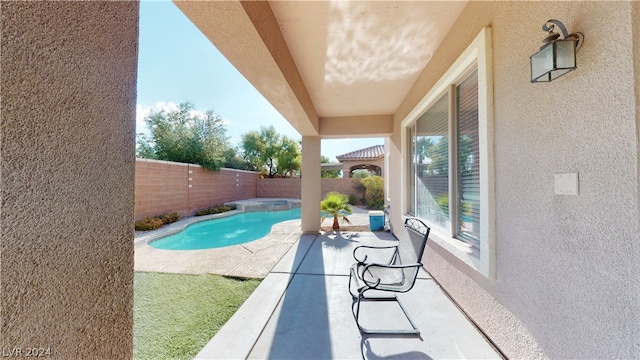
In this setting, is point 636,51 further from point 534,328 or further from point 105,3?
point 105,3

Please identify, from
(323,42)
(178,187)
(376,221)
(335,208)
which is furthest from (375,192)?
(323,42)

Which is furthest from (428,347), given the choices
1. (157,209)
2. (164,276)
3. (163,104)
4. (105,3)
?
(163,104)

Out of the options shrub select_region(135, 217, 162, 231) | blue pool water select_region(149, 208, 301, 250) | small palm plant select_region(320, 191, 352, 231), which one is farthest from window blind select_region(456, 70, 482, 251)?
shrub select_region(135, 217, 162, 231)

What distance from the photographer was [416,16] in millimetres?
2859

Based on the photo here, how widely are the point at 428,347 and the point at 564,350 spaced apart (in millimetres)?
1134

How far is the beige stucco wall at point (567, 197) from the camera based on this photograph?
128 cm

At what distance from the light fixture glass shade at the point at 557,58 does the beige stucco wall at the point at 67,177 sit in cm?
242

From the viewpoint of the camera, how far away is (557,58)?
1.51 metres

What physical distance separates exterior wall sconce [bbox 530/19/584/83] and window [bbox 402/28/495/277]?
2.45ft

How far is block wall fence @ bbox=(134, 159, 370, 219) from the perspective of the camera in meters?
9.34

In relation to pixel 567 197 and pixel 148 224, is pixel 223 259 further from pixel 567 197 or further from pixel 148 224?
pixel 148 224

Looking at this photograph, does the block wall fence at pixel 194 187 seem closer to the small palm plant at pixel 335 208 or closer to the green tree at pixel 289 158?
the green tree at pixel 289 158

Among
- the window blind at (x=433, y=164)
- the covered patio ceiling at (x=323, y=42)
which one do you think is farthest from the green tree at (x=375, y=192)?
the covered patio ceiling at (x=323, y=42)

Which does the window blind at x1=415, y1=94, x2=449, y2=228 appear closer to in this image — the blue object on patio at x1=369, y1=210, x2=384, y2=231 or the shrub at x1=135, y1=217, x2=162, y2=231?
the blue object on patio at x1=369, y1=210, x2=384, y2=231
